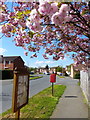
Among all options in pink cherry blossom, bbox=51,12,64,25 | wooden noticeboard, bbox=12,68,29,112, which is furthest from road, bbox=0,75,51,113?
pink cherry blossom, bbox=51,12,64,25

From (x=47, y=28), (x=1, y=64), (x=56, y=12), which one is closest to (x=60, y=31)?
(x=47, y=28)

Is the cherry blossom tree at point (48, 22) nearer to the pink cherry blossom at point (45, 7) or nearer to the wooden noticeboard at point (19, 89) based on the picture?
the pink cherry blossom at point (45, 7)

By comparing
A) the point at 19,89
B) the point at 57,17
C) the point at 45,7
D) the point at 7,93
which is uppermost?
the point at 45,7

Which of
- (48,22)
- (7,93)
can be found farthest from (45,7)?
(7,93)

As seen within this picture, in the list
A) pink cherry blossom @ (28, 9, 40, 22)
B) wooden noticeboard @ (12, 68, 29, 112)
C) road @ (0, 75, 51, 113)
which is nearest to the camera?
pink cherry blossom @ (28, 9, 40, 22)

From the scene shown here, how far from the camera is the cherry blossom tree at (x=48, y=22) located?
231cm

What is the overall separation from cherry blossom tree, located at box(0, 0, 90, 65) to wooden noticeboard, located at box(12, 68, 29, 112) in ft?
2.56

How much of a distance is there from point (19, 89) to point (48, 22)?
1.62m

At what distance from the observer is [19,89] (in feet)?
13.8

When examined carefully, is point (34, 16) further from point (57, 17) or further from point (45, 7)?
point (57, 17)

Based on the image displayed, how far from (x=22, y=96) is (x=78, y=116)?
232cm

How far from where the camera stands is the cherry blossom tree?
2.31 meters

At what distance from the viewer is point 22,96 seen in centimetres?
446

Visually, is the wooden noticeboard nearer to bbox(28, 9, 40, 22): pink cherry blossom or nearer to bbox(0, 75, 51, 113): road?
bbox(28, 9, 40, 22): pink cherry blossom
